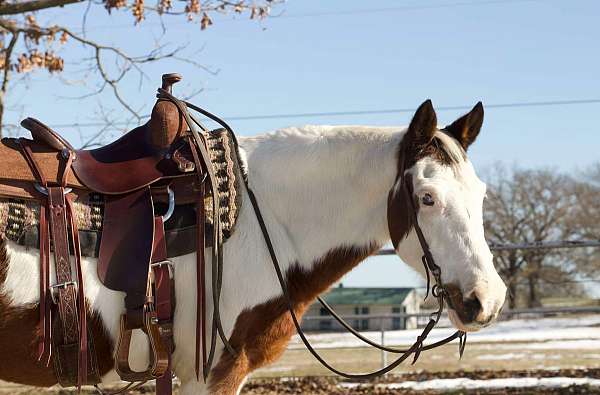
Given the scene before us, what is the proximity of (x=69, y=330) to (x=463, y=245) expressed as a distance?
4.83ft

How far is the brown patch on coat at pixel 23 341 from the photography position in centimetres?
271

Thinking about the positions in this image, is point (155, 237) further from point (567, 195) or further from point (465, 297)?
point (567, 195)

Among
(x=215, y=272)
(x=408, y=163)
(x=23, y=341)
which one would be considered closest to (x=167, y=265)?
(x=215, y=272)

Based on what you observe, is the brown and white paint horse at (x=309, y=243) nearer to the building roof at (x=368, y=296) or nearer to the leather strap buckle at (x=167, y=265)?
the leather strap buckle at (x=167, y=265)

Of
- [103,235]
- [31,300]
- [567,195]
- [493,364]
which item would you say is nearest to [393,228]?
[103,235]

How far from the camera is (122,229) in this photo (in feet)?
9.43

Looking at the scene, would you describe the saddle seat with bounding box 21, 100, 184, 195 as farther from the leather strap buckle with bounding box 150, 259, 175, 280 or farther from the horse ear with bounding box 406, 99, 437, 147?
the horse ear with bounding box 406, 99, 437, 147

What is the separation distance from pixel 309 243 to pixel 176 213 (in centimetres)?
55

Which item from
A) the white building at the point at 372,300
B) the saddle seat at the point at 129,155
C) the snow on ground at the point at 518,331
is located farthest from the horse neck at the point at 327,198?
the white building at the point at 372,300

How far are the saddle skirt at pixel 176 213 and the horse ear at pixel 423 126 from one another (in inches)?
27.5

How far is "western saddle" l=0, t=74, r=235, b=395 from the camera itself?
2.76m

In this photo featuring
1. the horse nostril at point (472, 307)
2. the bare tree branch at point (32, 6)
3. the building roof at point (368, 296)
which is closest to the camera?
the horse nostril at point (472, 307)

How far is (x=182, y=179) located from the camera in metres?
2.97

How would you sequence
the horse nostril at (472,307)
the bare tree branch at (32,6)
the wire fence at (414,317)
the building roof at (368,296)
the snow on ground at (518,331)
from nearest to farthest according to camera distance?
the horse nostril at (472,307) → the bare tree branch at (32,6) → the wire fence at (414,317) → the snow on ground at (518,331) → the building roof at (368,296)
